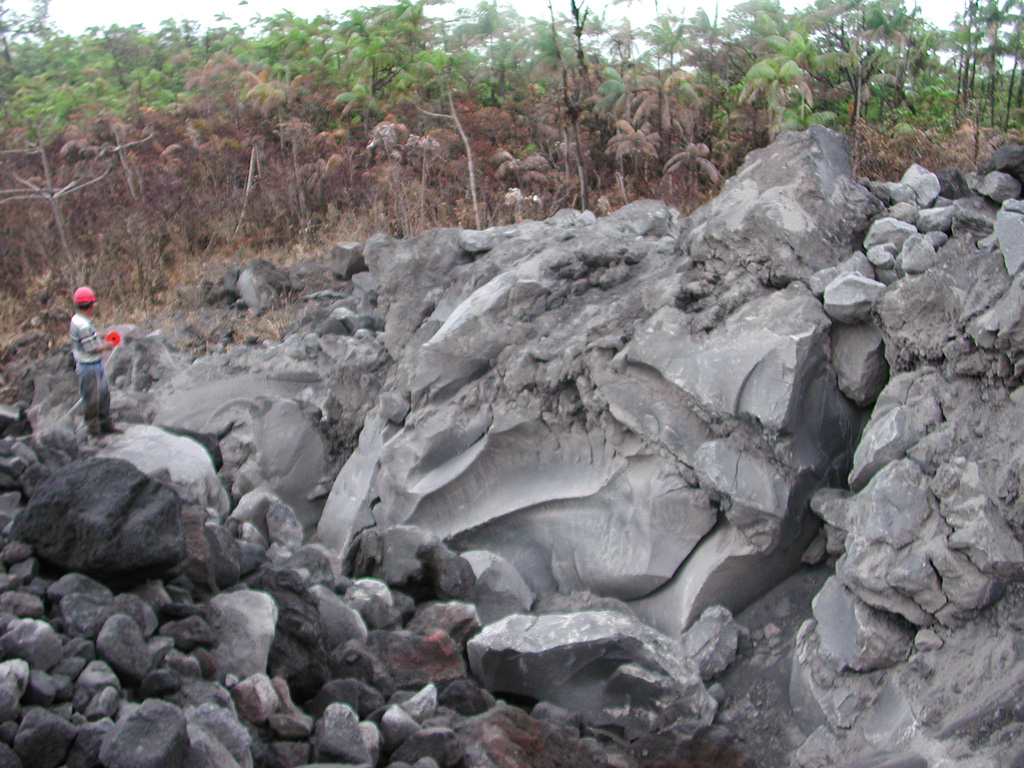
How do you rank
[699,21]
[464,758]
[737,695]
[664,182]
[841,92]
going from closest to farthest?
[464,758] < [737,695] < [664,182] < [841,92] < [699,21]

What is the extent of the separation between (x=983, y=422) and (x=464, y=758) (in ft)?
8.60

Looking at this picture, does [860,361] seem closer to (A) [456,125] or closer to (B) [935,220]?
(B) [935,220]

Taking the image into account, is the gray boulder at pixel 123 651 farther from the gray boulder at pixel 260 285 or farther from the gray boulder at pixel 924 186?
the gray boulder at pixel 260 285

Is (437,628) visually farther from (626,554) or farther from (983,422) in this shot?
(983,422)

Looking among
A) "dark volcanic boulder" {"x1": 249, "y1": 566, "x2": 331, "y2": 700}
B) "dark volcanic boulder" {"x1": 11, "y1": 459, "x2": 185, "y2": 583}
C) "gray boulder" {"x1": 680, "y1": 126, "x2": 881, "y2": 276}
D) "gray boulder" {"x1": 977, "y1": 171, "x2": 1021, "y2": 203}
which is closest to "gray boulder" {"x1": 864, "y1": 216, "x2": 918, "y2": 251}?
"gray boulder" {"x1": 680, "y1": 126, "x2": 881, "y2": 276}

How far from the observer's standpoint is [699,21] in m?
15.0

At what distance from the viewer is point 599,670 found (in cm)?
421

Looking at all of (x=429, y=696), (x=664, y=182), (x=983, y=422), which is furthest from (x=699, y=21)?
(x=429, y=696)

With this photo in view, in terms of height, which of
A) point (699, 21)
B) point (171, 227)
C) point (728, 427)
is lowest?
point (728, 427)

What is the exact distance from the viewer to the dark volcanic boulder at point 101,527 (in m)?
3.49

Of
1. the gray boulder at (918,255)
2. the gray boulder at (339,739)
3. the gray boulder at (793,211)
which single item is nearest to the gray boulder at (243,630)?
the gray boulder at (339,739)

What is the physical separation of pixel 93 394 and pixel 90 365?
0.59 feet

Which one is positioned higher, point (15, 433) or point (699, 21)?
point (699, 21)

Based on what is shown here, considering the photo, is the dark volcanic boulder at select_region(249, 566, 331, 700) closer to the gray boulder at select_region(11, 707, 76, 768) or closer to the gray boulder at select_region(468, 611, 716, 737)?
the gray boulder at select_region(468, 611, 716, 737)
